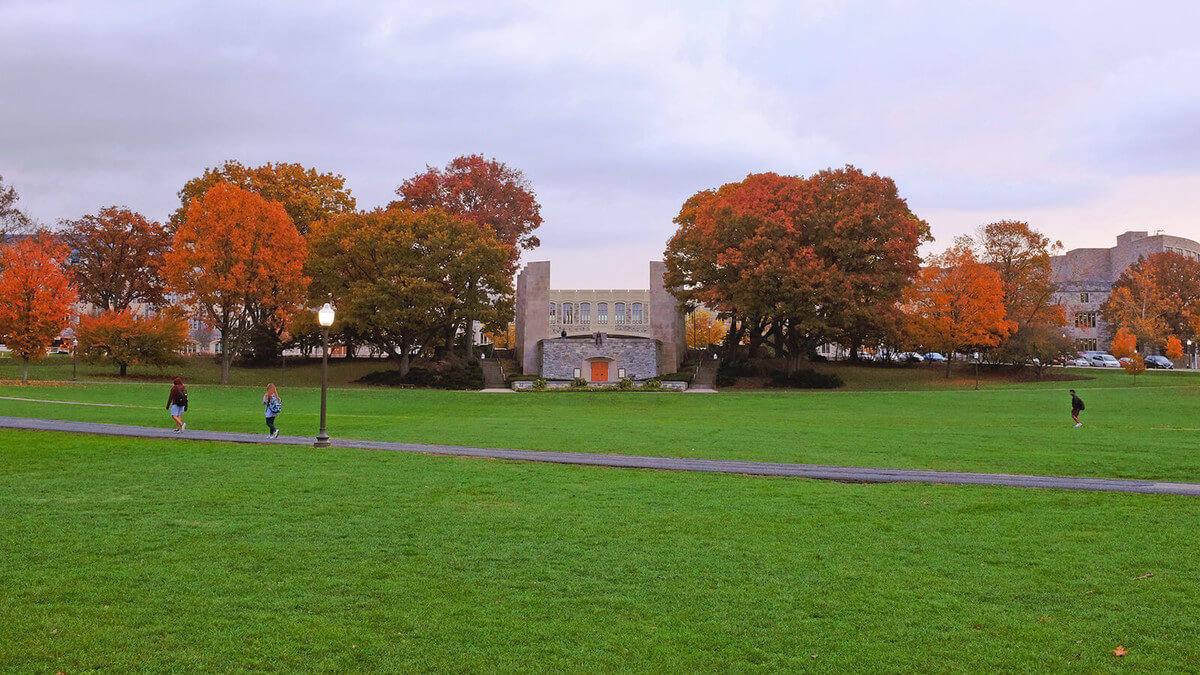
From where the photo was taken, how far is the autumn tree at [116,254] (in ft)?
195

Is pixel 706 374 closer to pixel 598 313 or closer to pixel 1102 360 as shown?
pixel 598 313

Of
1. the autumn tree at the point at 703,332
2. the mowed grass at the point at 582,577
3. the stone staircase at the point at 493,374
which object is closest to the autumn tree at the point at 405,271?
the stone staircase at the point at 493,374

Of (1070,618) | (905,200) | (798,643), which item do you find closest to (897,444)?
(1070,618)

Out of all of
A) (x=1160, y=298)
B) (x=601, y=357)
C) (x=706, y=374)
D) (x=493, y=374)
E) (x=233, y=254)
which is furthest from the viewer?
(x=1160, y=298)

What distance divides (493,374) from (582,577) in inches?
2016

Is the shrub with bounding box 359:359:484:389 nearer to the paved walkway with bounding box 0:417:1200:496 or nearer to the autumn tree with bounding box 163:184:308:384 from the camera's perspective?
the autumn tree with bounding box 163:184:308:384

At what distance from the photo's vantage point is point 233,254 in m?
45.3

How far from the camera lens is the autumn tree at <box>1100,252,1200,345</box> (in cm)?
7750

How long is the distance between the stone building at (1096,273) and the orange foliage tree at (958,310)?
50.6m

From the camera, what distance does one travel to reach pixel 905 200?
55375 millimetres

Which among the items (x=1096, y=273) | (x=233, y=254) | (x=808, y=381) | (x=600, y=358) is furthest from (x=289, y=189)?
(x=1096, y=273)

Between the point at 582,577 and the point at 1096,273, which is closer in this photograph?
the point at 582,577

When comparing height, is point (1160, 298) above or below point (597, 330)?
above

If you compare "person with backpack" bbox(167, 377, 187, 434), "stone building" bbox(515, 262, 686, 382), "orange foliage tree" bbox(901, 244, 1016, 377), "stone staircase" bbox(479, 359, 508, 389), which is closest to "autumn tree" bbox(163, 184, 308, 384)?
"stone staircase" bbox(479, 359, 508, 389)
